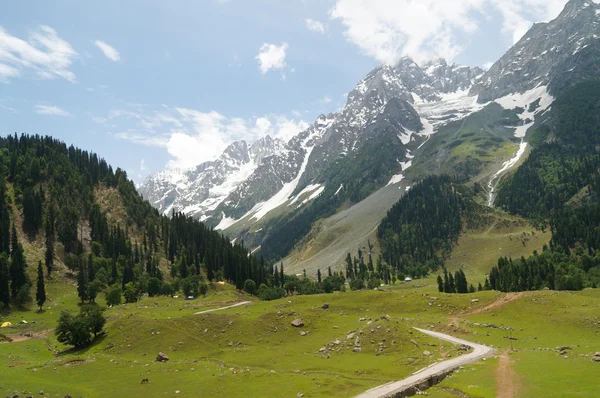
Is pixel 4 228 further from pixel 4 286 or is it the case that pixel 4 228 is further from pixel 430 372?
pixel 430 372

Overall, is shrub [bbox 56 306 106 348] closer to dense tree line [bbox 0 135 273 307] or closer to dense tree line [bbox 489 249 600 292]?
dense tree line [bbox 0 135 273 307]

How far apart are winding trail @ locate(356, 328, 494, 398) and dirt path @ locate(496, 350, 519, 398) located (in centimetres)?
359

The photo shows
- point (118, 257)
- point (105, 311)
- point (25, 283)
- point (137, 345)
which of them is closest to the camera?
point (137, 345)

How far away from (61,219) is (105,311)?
8716cm

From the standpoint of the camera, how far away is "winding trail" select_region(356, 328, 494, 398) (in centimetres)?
3919

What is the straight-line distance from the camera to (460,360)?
50.7 meters

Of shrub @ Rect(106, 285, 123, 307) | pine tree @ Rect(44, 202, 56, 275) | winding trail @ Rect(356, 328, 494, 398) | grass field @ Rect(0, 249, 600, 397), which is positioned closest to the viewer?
winding trail @ Rect(356, 328, 494, 398)

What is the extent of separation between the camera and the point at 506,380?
41375 millimetres

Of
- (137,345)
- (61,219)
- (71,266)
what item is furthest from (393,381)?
(61,219)

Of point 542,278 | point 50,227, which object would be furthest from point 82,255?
point 542,278

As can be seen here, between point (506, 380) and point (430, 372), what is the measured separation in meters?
7.44

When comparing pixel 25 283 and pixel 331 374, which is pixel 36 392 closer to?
pixel 331 374

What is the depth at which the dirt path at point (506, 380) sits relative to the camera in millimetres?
37256

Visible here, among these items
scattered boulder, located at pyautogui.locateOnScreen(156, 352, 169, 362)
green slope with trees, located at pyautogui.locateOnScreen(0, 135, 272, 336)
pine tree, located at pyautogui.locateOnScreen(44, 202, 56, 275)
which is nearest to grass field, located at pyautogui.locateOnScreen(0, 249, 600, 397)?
scattered boulder, located at pyautogui.locateOnScreen(156, 352, 169, 362)
